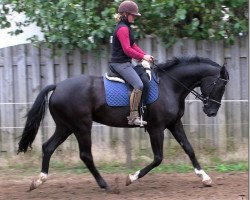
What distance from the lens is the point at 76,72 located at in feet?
31.8

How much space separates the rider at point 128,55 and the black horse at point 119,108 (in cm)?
23

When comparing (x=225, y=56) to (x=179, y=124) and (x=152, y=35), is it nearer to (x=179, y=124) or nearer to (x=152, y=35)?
(x=152, y=35)

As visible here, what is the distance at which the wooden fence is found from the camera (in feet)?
31.3

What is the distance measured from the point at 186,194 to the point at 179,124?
120 centimetres

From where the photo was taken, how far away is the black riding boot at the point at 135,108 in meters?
7.48

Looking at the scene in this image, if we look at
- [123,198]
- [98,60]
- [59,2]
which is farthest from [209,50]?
[123,198]

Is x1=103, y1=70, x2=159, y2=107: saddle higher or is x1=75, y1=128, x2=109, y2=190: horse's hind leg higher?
x1=103, y1=70, x2=159, y2=107: saddle

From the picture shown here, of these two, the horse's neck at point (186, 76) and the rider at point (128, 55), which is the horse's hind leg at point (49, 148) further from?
the horse's neck at point (186, 76)

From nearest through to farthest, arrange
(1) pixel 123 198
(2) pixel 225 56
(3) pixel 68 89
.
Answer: (1) pixel 123 198 → (3) pixel 68 89 → (2) pixel 225 56

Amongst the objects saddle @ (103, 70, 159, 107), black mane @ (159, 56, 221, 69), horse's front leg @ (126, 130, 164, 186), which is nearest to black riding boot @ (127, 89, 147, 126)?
saddle @ (103, 70, 159, 107)

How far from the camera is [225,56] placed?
9609mm

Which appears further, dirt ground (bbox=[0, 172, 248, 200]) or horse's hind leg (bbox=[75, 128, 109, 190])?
horse's hind leg (bbox=[75, 128, 109, 190])

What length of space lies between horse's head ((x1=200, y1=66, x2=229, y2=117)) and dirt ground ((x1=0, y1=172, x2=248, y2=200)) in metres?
1.13

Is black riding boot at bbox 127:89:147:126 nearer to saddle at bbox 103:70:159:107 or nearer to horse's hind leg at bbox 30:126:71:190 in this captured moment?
saddle at bbox 103:70:159:107
